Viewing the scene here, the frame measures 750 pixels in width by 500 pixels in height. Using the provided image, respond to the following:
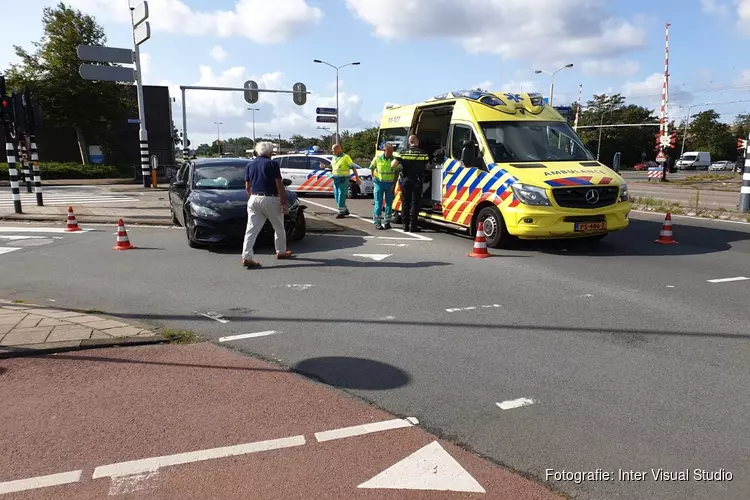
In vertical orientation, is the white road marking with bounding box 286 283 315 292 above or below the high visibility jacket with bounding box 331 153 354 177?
below

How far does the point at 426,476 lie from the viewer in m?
2.82

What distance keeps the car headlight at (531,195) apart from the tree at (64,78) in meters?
33.0

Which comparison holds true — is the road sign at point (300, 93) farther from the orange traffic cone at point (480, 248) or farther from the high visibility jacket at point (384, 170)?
the orange traffic cone at point (480, 248)

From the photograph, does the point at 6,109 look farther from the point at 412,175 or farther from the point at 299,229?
the point at 412,175

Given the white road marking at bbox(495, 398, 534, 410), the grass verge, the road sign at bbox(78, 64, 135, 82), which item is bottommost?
the white road marking at bbox(495, 398, 534, 410)

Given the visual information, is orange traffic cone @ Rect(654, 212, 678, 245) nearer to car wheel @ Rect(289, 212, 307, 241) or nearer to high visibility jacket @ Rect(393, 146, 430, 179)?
high visibility jacket @ Rect(393, 146, 430, 179)

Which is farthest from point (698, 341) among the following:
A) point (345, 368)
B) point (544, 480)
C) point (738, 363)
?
point (345, 368)

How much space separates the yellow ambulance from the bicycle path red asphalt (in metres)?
5.64

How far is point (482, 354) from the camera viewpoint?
14.7 ft

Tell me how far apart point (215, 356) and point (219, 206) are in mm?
5090

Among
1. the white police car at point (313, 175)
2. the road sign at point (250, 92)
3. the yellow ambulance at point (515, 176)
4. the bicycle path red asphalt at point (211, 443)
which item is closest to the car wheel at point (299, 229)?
the yellow ambulance at point (515, 176)

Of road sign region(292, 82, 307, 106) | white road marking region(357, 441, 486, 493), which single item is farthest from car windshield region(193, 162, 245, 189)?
road sign region(292, 82, 307, 106)

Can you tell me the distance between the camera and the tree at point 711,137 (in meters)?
88.3

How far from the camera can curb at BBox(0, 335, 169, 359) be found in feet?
14.7
